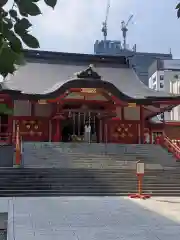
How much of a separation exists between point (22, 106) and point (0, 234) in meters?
14.2

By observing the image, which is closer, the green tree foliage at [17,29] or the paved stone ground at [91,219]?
the green tree foliage at [17,29]

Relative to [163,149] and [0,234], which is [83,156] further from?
[0,234]

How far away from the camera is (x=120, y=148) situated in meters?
17.8

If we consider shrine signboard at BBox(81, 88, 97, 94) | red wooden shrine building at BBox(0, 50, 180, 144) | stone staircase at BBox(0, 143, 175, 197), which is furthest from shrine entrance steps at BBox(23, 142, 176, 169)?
shrine signboard at BBox(81, 88, 97, 94)

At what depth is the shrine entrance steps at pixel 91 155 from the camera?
14962 mm

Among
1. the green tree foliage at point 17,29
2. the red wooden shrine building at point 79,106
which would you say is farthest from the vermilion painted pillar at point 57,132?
the green tree foliage at point 17,29

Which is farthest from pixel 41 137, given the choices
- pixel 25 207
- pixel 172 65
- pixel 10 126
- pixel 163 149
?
pixel 172 65

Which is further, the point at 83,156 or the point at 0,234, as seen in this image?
the point at 83,156

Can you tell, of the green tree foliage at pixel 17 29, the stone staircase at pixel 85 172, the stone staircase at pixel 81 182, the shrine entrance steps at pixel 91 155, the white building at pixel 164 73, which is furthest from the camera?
the white building at pixel 164 73

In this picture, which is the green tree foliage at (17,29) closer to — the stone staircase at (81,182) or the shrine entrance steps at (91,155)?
the stone staircase at (81,182)

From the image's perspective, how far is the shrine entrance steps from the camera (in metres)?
15.0

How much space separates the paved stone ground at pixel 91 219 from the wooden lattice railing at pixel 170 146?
6.92m

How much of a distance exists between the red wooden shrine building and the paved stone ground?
30.1ft

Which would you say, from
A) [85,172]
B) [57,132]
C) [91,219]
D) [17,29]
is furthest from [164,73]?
[17,29]
